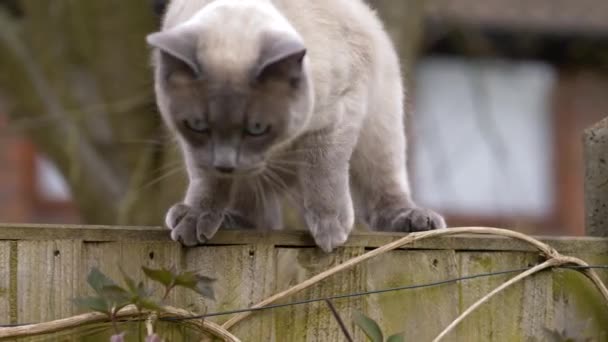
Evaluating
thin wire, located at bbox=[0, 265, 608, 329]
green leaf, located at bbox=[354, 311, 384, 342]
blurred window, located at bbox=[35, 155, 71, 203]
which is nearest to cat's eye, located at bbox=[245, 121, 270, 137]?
thin wire, located at bbox=[0, 265, 608, 329]

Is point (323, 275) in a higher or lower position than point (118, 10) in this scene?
lower

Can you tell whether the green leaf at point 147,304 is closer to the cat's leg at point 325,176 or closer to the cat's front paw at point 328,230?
the cat's front paw at point 328,230

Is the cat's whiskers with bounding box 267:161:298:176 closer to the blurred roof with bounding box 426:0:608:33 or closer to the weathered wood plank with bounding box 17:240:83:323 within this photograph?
the weathered wood plank with bounding box 17:240:83:323

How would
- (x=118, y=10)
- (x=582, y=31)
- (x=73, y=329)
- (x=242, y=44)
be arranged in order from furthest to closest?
(x=582, y=31) < (x=118, y=10) < (x=242, y=44) < (x=73, y=329)

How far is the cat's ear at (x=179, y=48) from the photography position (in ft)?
6.86

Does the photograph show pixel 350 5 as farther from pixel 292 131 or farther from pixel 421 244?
pixel 421 244

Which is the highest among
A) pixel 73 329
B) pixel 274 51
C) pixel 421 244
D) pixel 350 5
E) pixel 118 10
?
pixel 118 10

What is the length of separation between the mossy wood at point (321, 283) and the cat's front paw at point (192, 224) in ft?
0.08

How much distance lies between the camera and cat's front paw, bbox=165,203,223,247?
6.83ft

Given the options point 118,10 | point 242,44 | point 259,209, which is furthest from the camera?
point 118,10

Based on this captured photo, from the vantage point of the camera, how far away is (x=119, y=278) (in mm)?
1977

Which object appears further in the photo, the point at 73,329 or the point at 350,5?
the point at 350,5

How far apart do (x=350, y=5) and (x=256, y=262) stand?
100 cm

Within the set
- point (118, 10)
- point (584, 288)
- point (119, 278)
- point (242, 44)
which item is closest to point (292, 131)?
point (242, 44)
